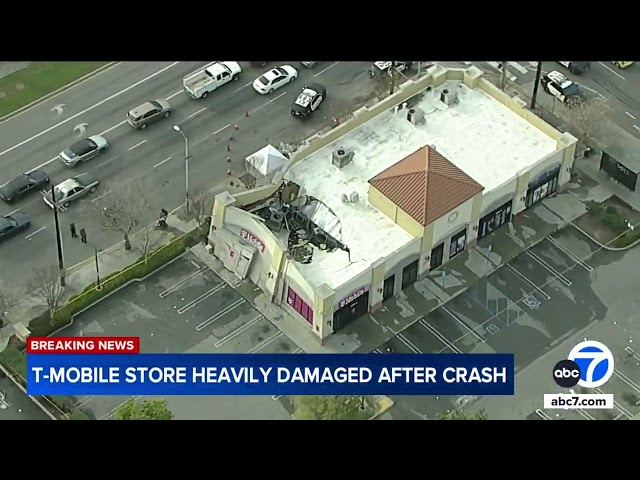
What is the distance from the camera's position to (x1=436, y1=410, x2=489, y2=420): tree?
98.1 m

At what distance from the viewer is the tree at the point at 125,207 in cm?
11100

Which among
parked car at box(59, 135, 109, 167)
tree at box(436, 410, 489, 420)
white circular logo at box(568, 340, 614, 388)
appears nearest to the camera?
tree at box(436, 410, 489, 420)

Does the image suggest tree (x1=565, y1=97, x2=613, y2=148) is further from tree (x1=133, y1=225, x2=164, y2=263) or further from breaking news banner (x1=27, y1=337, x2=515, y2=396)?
tree (x1=133, y1=225, x2=164, y2=263)

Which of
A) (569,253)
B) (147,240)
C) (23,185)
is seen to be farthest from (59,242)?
(569,253)

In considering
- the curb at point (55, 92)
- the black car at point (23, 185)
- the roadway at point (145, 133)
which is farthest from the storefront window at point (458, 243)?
the curb at point (55, 92)

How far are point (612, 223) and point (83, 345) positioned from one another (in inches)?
1714

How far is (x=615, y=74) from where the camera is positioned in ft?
414

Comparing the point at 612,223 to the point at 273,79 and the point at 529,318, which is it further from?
the point at 273,79

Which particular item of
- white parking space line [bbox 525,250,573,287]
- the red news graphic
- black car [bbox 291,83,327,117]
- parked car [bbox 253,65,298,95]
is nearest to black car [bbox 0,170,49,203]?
the red news graphic

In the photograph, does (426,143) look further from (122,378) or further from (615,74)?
(122,378)

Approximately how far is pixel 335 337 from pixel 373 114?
2040cm

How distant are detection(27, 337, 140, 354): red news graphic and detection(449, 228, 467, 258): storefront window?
2555 cm

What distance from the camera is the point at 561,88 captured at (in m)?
123
